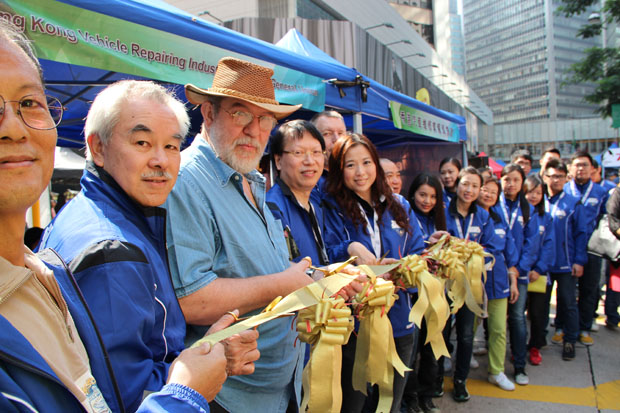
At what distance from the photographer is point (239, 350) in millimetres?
1054

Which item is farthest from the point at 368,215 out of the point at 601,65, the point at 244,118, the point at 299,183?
the point at 601,65

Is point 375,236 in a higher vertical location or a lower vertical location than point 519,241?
higher

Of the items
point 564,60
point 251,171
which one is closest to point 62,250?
point 251,171

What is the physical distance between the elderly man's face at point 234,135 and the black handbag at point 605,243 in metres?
4.08

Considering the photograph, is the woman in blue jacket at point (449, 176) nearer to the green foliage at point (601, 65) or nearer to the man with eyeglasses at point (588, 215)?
the man with eyeglasses at point (588, 215)

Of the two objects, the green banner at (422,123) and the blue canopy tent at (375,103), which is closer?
the blue canopy tent at (375,103)

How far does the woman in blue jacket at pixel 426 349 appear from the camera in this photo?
3078mm

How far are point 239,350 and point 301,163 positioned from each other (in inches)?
46.1

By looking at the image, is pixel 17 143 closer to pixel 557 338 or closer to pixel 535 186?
pixel 535 186

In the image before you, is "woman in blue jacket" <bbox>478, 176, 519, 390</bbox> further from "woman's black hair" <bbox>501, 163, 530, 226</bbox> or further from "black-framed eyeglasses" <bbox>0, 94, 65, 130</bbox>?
"black-framed eyeglasses" <bbox>0, 94, 65, 130</bbox>

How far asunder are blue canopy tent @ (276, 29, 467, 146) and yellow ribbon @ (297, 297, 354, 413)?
2678 mm

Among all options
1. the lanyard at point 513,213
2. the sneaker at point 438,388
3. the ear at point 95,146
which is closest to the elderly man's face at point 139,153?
the ear at point 95,146

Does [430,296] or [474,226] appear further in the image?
[474,226]

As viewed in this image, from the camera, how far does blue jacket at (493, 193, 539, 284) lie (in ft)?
12.3
